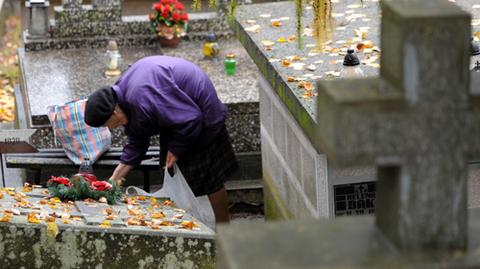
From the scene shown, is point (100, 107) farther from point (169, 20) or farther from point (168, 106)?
point (169, 20)

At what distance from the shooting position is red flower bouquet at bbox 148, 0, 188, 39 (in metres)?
11.8

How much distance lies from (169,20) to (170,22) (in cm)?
3

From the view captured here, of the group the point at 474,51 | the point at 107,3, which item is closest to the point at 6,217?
the point at 474,51

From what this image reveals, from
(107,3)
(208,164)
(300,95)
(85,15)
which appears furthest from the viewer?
(107,3)

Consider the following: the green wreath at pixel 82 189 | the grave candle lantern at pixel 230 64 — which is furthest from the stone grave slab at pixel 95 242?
the grave candle lantern at pixel 230 64

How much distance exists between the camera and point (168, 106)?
7168mm

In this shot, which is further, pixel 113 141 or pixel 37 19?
pixel 37 19

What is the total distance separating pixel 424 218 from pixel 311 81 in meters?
3.55

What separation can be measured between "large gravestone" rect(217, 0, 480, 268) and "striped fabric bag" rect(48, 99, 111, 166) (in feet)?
18.0

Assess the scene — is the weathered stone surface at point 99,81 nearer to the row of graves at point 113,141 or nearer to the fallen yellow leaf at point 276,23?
the row of graves at point 113,141

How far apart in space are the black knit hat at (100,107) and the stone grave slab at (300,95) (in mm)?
1018

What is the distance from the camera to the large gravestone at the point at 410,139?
269 cm

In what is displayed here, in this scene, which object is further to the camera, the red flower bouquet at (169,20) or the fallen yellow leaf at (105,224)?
the red flower bouquet at (169,20)

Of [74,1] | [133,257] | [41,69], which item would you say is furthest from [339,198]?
[74,1]
